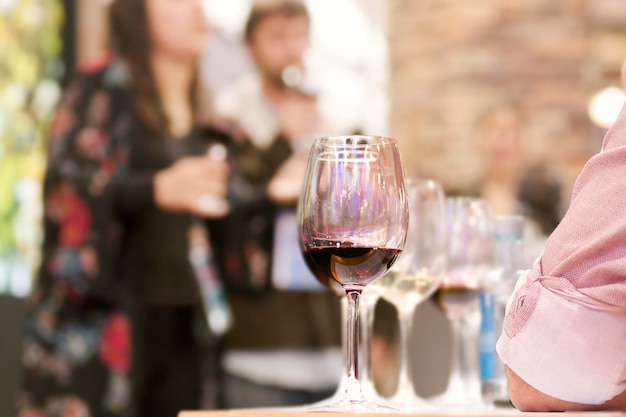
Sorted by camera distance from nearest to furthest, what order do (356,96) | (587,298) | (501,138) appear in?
(587,298), (356,96), (501,138)

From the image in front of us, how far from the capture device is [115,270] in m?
2.72

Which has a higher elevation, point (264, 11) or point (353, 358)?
point (264, 11)

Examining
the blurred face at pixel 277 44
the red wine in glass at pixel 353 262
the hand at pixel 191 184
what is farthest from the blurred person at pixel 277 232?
the red wine in glass at pixel 353 262

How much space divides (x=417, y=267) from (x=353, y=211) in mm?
257

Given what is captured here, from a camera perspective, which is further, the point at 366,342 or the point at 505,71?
the point at 505,71

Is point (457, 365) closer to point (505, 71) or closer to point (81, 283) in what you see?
point (81, 283)

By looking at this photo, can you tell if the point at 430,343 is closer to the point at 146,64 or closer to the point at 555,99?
the point at 146,64

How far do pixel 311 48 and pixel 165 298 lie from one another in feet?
4.43

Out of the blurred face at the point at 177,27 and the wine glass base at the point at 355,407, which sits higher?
the blurred face at the point at 177,27

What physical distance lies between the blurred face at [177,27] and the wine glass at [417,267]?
2226 mm

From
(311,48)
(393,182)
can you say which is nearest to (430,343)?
(393,182)

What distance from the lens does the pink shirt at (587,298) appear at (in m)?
0.67

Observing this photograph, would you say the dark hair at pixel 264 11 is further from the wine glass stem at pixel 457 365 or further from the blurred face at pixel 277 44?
the wine glass stem at pixel 457 365

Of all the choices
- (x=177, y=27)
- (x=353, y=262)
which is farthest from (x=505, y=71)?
(x=353, y=262)
